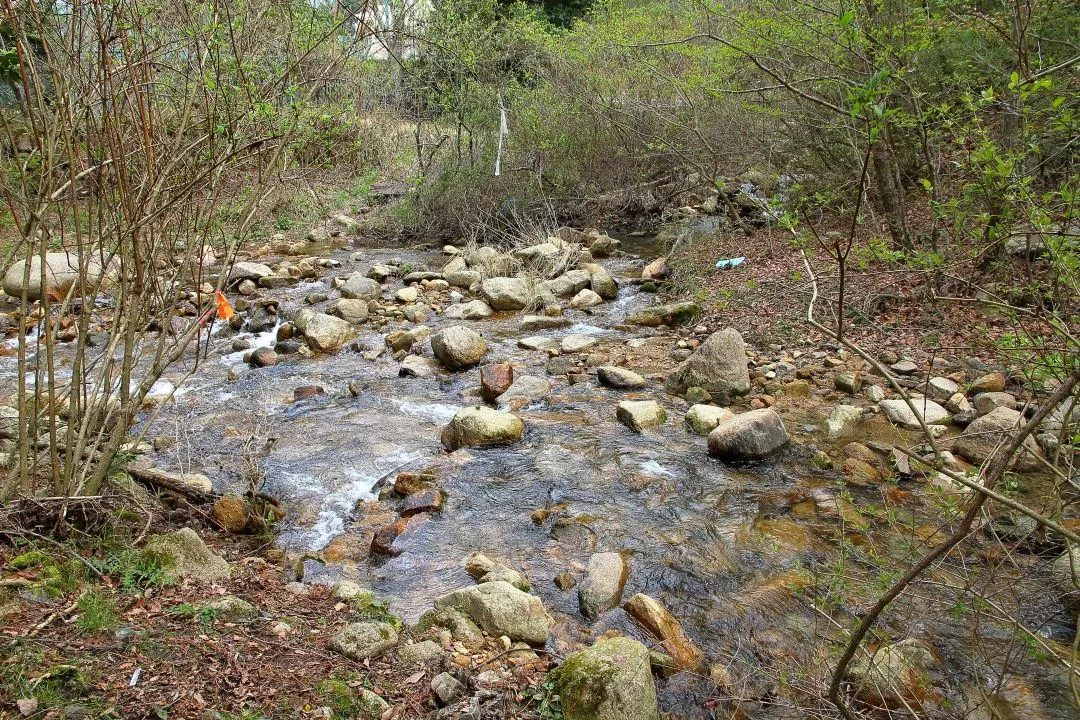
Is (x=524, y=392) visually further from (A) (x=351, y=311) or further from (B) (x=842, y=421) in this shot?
(A) (x=351, y=311)

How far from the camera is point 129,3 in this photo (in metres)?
3.26

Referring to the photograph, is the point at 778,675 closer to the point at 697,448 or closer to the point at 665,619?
the point at 665,619

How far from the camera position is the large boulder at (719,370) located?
22.7 ft

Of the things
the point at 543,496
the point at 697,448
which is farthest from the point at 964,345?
the point at 543,496

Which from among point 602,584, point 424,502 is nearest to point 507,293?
point 424,502

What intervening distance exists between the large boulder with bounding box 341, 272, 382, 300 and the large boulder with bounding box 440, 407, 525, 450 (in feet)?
17.8

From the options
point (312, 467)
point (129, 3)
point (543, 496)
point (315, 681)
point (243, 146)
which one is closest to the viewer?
point (315, 681)

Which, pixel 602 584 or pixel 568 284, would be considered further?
pixel 568 284

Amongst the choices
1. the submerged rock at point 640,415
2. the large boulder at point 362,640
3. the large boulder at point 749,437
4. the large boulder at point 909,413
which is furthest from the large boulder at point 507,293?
the large boulder at point 362,640

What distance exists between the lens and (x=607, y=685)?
2.96m

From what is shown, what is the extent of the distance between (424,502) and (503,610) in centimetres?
164

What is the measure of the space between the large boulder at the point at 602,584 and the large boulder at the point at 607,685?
731 millimetres

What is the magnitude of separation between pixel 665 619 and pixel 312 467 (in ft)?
10.7

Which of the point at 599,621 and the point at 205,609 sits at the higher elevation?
the point at 205,609
